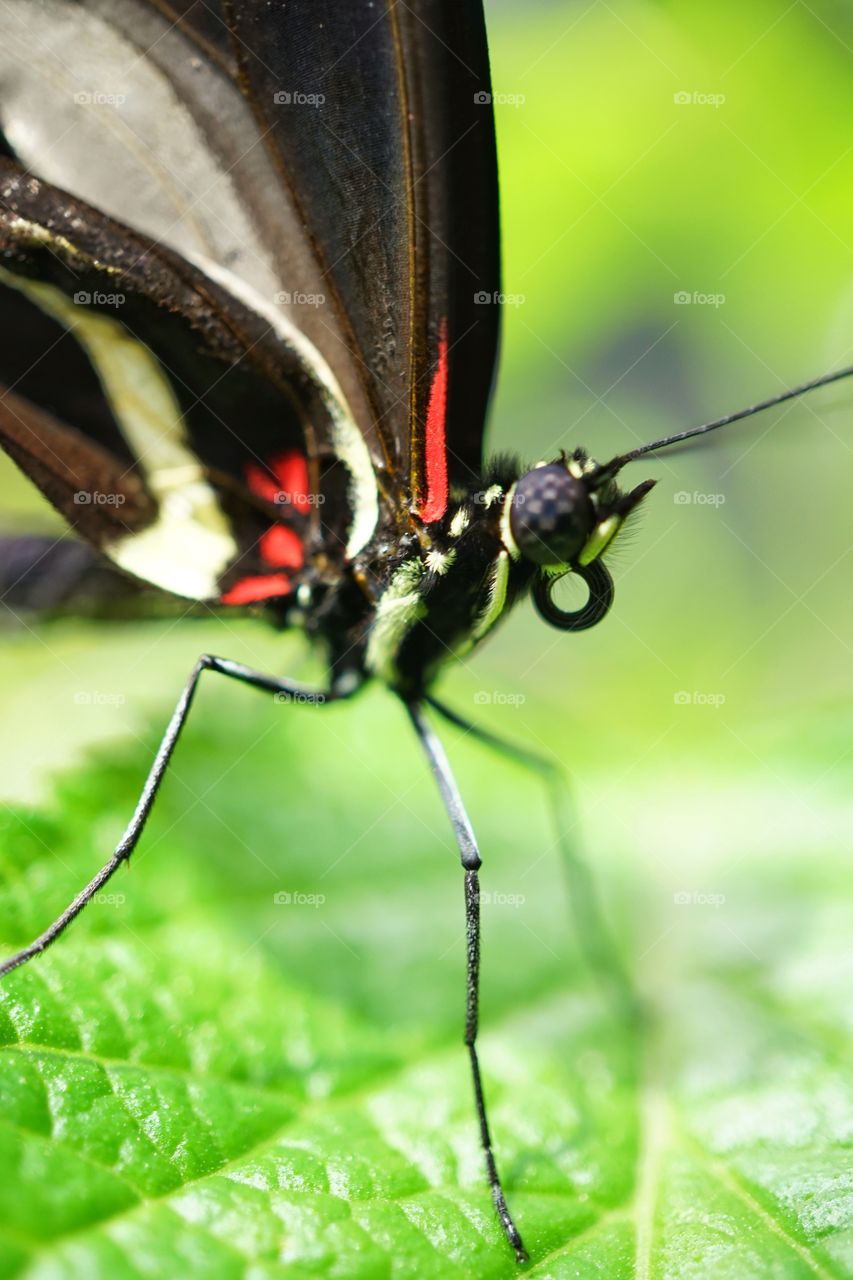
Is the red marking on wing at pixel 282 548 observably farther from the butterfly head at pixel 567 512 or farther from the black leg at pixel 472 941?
the butterfly head at pixel 567 512

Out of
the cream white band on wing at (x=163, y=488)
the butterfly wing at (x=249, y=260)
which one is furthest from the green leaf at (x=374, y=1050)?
the butterfly wing at (x=249, y=260)

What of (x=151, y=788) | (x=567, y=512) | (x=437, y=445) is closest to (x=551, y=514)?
(x=567, y=512)

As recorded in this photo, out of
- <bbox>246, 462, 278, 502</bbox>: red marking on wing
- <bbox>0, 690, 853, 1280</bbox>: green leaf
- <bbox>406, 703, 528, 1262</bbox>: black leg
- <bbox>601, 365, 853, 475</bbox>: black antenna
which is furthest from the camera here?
<bbox>246, 462, 278, 502</bbox>: red marking on wing

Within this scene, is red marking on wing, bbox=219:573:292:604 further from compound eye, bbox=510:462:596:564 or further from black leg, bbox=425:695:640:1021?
compound eye, bbox=510:462:596:564

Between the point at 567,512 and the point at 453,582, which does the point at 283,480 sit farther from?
the point at 567,512

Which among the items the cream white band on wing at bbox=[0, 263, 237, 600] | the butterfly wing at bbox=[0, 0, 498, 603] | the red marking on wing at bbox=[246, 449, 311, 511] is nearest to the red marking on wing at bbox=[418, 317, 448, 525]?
the butterfly wing at bbox=[0, 0, 498, 603]

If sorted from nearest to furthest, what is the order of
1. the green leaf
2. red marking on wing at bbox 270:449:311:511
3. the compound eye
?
the green leaf < the compound eye < red marking on wing at bbox 270:449:311:511
